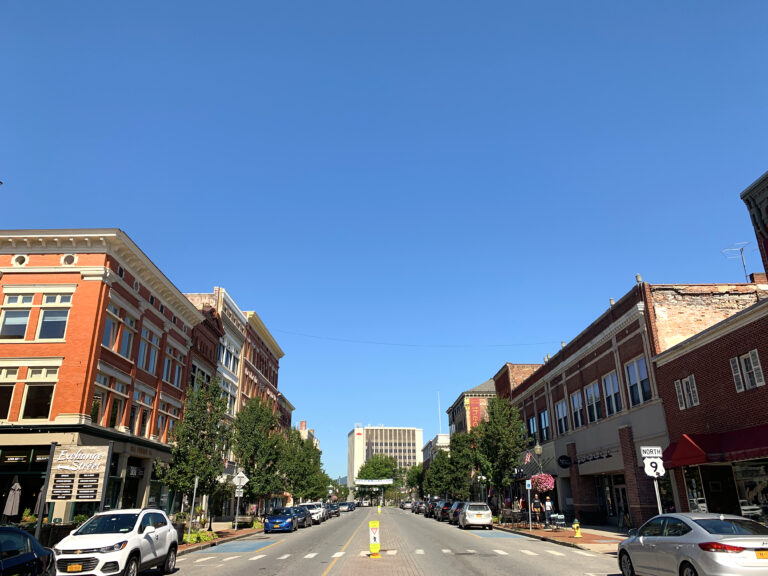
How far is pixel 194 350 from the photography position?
4403 cm

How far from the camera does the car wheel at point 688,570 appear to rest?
1058 cm

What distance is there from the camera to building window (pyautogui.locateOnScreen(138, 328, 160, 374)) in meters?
35.0

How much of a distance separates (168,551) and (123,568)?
304 cm

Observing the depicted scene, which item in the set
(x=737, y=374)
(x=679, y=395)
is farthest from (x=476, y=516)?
(x=737, y=374)

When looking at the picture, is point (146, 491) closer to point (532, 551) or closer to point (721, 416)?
point (532, 551)

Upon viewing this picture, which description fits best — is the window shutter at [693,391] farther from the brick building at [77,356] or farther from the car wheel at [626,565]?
the brick building at [77,356]

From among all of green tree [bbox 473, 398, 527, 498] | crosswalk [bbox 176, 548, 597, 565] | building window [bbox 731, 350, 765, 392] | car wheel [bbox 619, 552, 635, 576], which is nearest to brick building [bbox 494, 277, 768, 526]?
green tree [bbox 473, 398, 527, 498]

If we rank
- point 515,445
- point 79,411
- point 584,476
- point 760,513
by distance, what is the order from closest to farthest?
point 760,513 → point 79,411 → point 584,476 → point 515,445

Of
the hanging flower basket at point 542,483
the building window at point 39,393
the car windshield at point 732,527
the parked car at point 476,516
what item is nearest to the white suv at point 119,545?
the car windshield at point 732,527

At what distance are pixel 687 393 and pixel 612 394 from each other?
824cm

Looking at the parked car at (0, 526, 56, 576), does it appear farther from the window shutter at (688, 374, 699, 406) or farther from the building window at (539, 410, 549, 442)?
the building window at (539, 410, 549, 442)

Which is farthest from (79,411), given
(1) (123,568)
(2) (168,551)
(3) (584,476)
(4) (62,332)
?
(3) (584,476)

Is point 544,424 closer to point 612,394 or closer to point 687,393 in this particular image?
point 612,394

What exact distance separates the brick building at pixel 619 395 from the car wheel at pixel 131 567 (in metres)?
22.8
